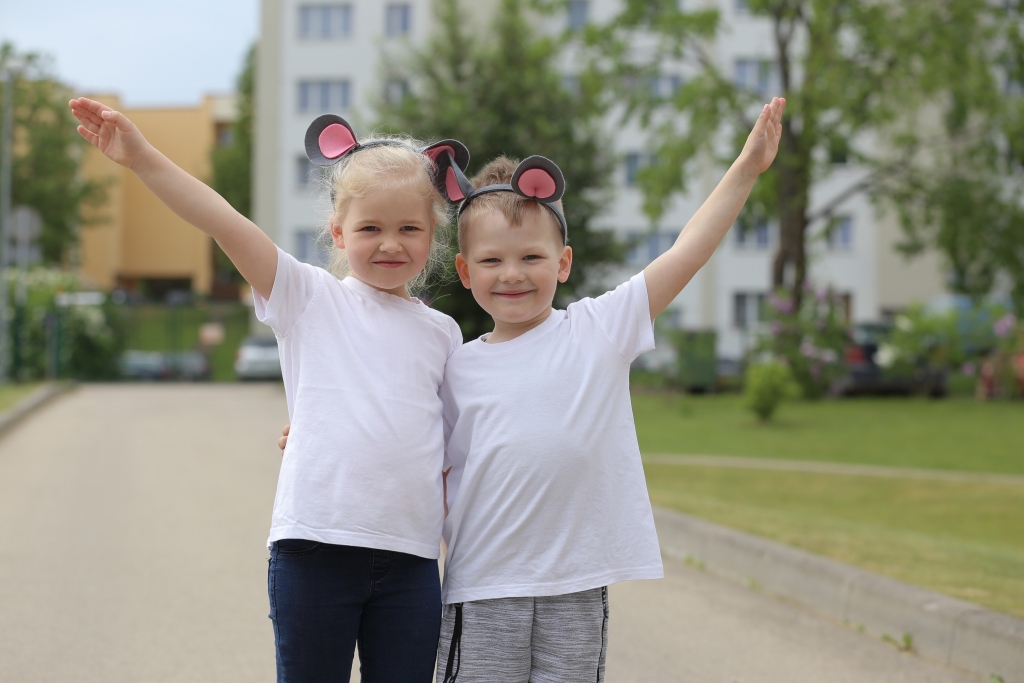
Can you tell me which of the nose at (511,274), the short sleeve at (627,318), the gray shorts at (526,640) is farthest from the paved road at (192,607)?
the nose at (511,274)

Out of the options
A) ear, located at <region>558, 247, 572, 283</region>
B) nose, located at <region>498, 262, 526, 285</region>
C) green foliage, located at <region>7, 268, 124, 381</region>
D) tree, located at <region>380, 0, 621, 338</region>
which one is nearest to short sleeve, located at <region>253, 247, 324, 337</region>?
nose, located at <region>498, 262, 526, 285</region>

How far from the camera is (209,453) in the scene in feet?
39.6

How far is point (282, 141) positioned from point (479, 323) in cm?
3240

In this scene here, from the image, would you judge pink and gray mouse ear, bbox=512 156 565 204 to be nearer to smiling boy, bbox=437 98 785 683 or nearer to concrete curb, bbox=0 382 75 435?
smiling boy, bbox=437 98 785 683

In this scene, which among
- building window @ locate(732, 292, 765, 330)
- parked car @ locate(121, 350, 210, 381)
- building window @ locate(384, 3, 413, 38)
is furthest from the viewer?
building window @ locate(732, 292, 765, 330)

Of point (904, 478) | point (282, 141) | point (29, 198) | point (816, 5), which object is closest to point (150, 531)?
point (904, 478)

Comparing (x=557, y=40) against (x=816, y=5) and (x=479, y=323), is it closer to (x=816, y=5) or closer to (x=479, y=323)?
(x=816, y=5)

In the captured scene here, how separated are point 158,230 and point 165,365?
36.2 meters

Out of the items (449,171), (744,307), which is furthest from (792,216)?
(449,171)

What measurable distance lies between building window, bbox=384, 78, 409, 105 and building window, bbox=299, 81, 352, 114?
2529 centimetres

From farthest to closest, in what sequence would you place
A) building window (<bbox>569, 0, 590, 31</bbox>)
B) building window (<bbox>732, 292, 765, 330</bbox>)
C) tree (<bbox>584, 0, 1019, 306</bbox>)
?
building window (<bbox>569, 0, 590, 31</bbox>), building window (<bbox>732, 292, 765, 330</bbox>), tree (<bbox>584, 0, 1019, 306</bbox>)

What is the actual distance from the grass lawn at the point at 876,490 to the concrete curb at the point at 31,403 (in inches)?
319

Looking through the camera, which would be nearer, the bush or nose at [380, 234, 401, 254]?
nose at [380, 234, 401, 254]

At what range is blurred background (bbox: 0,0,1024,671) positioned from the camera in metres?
10.1
